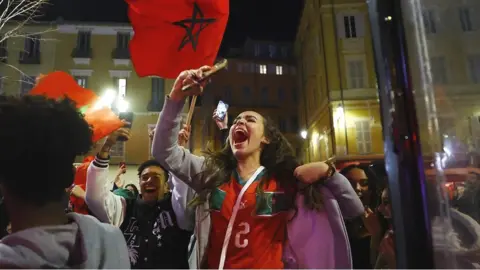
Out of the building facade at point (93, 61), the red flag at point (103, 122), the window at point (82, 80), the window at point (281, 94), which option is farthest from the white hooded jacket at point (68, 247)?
the window at point (281, 94)

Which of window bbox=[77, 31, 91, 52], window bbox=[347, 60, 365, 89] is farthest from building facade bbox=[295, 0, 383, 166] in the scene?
window bbox=[77, 31, 91, 52]

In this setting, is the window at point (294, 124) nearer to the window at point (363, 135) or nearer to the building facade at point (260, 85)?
the building facade at point (260, 85)

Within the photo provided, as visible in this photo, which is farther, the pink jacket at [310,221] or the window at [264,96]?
the window at [264,96]

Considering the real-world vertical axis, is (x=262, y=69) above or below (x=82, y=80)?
above

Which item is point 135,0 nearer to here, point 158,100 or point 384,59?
point 384,59

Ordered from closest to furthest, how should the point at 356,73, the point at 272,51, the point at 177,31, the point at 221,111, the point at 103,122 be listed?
the point at 221,111 < the point at 103,122 < the point at 177,31 < the point at 356,73 < the point at 272,51

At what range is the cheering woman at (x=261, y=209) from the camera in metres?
2.03

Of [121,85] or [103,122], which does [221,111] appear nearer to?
[103,122]

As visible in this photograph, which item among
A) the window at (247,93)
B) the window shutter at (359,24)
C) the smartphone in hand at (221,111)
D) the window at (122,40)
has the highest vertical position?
the window at (122,40)

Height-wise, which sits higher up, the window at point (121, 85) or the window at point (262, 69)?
the window at point (262, 69)

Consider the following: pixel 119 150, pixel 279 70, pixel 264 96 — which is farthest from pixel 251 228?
pixel 279 70

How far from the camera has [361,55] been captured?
16.0m

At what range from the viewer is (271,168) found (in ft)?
7.73

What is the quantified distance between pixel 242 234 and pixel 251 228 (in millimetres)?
59
